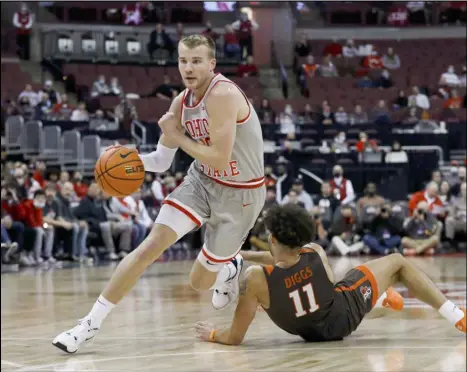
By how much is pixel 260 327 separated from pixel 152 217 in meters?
9.05

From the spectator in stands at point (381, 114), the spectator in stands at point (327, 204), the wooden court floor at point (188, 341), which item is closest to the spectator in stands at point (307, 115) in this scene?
the spectator in stands at point (381, 114)

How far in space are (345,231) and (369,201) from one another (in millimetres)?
780

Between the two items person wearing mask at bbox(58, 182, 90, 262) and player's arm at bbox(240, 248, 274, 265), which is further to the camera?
person wearing mask at bbox(58, 182, 90, 262)

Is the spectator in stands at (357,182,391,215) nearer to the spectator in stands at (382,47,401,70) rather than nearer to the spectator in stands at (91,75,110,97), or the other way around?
the spectator in stands at (91,75,110,97)

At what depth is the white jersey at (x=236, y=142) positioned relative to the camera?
17.2 ft

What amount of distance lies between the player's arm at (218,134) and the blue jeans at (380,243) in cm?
1073

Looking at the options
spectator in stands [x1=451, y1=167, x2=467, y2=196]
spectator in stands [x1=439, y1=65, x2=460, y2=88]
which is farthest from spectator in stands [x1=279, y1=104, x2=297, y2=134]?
spectator in stands [x1=439, y1=65, x2=460, y2=88]

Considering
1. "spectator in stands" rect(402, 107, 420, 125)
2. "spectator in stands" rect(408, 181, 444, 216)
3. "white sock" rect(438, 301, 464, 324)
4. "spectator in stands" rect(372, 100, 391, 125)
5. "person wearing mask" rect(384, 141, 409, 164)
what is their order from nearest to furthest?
1. "white sock" rect(438, 301, 464, 324)
2. "spectator in stands" rect(408, 181, 444, 216)
3. "person wearing mask" rect(384, 141, 409, 164)
4. "spectator in stands" rect(402, 107, 420, 125)
5. "spectator in stands" rect(372, 100, 391, 125)

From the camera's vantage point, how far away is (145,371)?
15.8ft

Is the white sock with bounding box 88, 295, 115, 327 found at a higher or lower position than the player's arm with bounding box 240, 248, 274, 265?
lower

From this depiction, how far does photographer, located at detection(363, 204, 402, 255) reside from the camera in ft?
51.1

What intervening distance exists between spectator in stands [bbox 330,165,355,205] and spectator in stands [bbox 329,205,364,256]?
1.92ft

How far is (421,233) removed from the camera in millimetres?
15680

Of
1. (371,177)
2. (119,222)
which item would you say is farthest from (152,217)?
(371,177)
